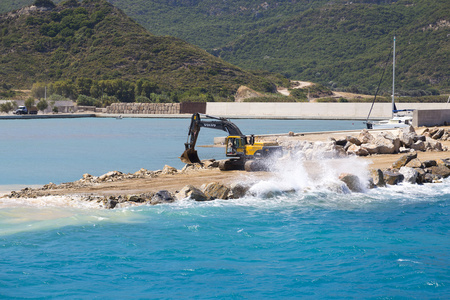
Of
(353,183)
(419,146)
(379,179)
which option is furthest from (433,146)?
(353,183)

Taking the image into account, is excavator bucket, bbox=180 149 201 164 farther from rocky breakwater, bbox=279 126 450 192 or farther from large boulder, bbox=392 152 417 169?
large boulder, bbox=392 152 417 169

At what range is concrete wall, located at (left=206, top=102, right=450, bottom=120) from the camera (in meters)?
62.8

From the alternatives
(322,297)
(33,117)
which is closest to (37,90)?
(33,117)

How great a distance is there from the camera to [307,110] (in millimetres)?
67500

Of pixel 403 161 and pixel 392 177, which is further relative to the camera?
pixel 403 161

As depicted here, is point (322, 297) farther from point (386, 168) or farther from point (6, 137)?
point (6, 137)

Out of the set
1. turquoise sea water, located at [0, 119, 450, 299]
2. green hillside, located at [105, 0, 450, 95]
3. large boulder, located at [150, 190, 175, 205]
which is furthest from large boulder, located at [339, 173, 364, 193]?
green hillside, located at [105, 0, 450, 95]

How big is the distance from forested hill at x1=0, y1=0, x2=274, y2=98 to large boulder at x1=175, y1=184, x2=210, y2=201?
7373cm

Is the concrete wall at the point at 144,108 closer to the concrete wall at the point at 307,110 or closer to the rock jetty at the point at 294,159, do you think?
the concrete wall at the point at 307,110

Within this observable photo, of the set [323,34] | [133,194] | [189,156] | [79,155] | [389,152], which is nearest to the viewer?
[133,194]

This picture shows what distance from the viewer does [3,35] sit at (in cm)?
10494

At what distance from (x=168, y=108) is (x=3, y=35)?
4948 centimetres

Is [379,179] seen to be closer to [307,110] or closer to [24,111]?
[307,110]

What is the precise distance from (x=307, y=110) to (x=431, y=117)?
104 ft
